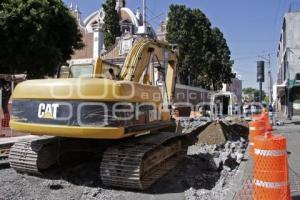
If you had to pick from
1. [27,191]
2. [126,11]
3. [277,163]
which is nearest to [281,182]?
[277,163]

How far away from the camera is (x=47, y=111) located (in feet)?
26.6

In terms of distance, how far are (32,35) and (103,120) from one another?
50.4 feet

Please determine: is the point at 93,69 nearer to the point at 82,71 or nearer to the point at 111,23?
the point at 82,71

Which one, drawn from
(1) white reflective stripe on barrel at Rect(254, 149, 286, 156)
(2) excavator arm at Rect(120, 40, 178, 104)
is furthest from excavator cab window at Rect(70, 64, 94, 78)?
(1) white reflective stripe on barrel at Rect(254, 149, 286, 156)

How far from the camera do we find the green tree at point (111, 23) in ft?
171

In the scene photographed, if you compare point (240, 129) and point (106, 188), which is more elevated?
point (240, 129)

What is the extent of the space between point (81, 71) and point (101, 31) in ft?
150

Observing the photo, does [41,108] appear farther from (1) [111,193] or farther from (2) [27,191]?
(1) [111,193]

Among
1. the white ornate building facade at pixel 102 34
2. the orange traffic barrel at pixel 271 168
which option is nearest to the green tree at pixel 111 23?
the white ornate building facade at pixel 102 34

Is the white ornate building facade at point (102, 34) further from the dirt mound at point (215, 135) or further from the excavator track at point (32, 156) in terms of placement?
the excavator track at point (32, 156)

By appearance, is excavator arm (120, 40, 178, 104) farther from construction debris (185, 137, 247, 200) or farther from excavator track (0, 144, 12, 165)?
excavator track (0, 144, 12, 165)

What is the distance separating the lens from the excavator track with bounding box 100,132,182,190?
775cm

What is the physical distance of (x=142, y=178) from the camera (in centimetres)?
799

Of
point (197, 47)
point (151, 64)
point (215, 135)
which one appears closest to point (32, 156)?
point (151, 64)
